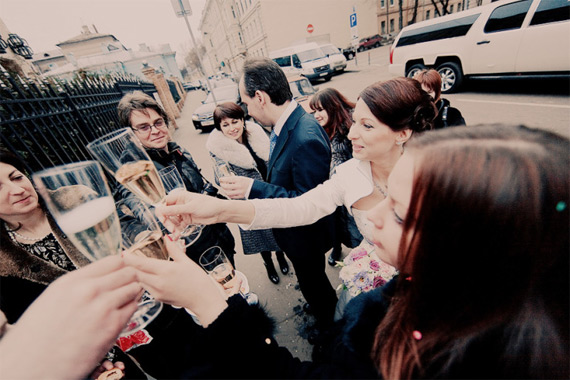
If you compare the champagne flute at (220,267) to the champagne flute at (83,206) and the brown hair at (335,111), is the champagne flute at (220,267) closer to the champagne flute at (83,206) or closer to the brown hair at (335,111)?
the champagne flute at (83,206)

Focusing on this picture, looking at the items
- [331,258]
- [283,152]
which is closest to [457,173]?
[283,152]

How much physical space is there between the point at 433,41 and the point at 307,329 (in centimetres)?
951

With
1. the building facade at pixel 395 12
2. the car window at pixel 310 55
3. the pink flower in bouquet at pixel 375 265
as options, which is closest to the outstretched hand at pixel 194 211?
the pink flower in bouquet at pixel 375 265

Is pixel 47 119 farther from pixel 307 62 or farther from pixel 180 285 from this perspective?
pixel 307 62

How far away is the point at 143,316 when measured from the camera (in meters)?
0.82

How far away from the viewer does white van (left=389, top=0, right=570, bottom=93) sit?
5.43 meters

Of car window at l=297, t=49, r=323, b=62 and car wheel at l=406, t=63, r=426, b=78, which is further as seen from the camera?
car window at l=297, t=49, r=323, b=62

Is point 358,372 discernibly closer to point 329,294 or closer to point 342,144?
point 329,294

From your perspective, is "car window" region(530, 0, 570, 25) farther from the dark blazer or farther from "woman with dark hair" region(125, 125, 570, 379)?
"woman with dark hair" region(125, 125, 570, 379)

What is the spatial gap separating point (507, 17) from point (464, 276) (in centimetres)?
878

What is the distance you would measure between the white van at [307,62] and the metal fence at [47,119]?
43.4ft

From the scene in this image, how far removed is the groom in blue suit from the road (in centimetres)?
49

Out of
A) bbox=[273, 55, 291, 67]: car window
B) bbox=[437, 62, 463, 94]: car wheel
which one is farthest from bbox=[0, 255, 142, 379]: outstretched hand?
bbox=[273, 55, 291, 67]: car window

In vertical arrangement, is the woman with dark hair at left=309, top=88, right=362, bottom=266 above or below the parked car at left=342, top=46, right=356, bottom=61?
below
